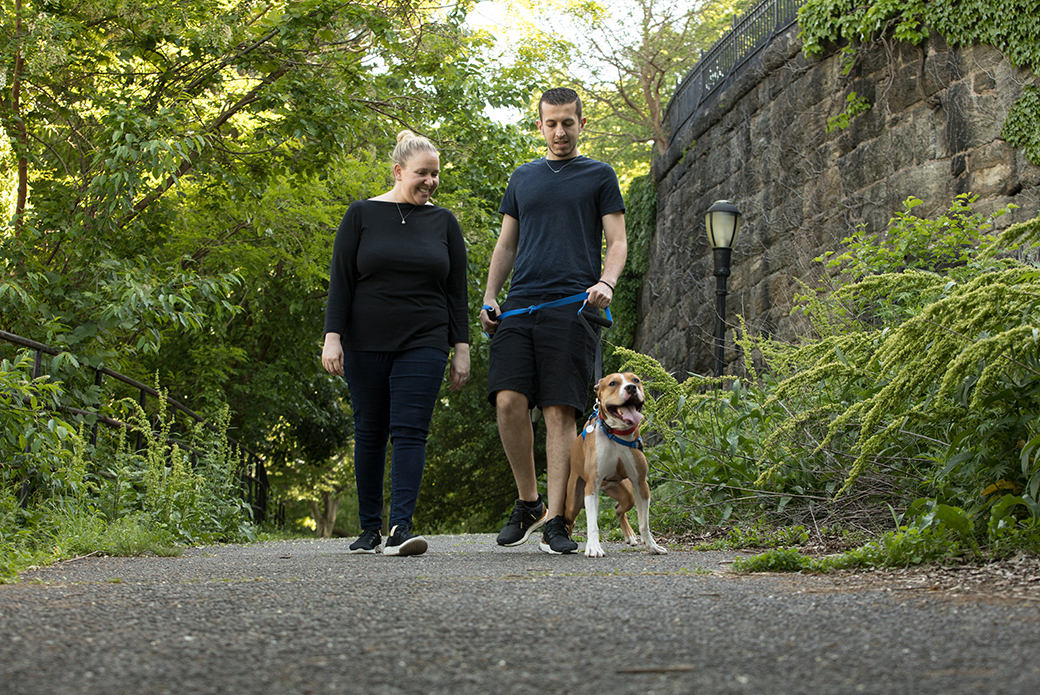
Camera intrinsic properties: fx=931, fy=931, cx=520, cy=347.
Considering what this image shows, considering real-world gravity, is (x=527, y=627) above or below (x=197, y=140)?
below

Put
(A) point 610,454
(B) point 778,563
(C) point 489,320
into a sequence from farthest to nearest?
(C) point 489,320 < (A) point 610,454 < (B) point 778,563

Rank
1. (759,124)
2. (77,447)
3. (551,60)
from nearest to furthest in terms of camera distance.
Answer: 1. (77,447)
2. (759,124)
3. (551,60)

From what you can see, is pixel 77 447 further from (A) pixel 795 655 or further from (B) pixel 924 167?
(B) pixel 924 167

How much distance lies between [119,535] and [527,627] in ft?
10.6

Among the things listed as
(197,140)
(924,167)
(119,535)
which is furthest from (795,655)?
(924,167)

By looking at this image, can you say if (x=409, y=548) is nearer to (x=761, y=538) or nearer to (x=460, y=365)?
(x=460, y=365)

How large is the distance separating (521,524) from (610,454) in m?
0.76

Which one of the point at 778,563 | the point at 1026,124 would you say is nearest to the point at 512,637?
the point at 778,563

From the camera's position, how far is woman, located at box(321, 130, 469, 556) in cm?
433

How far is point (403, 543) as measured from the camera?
4.18 m

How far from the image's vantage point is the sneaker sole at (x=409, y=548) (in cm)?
415

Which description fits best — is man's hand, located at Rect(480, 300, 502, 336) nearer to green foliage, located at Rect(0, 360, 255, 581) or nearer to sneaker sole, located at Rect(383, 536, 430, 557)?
sneaker sole, located at Rect(383, 536, 430, 557)

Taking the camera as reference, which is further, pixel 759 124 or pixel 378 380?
pixel 759 124

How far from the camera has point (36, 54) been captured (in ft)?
22.4
